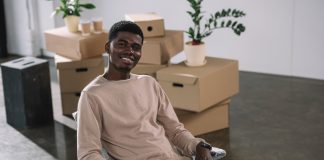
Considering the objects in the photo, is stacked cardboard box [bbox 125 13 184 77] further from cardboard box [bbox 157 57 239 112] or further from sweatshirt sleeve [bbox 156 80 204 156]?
sweatshirt sleeve [bbox 156 80 204 156]

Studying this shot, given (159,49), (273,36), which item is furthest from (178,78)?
(273,36)

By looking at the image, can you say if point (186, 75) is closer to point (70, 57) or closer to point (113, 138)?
point (70, 57)

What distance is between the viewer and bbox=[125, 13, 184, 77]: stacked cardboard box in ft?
11.6

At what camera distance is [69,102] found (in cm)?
399

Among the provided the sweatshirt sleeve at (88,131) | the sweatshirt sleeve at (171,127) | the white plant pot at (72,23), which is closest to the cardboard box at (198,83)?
the white plant pot at (72,23)

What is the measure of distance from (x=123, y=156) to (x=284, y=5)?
123 inches

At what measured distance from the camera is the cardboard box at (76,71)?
3865mm

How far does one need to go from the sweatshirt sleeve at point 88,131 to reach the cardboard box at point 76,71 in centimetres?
205

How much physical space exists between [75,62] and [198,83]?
43.7 inches

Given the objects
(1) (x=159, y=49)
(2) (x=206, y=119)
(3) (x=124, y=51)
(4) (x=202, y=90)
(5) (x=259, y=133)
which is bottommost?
(5) (x=259, y=133)

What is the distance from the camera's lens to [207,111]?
3514mm

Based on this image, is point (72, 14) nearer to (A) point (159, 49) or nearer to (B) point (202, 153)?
(A) point (159, 49)

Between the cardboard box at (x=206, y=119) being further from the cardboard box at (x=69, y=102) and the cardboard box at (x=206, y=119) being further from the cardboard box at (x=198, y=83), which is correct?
the cardboard box at (x=69, y=102)

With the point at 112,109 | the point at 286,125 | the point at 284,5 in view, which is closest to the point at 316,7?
the point at 284,5
